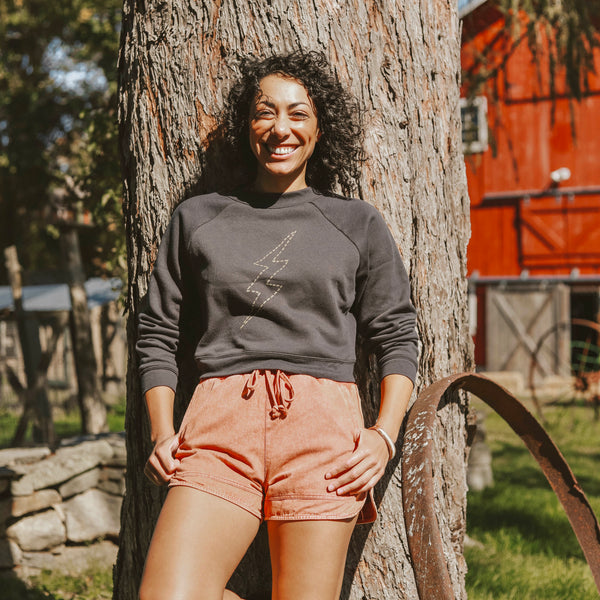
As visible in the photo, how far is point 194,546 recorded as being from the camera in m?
1.97

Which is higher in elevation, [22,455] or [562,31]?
[562,31]

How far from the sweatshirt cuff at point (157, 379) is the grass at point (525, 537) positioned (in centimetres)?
243

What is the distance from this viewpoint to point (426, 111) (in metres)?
2.67

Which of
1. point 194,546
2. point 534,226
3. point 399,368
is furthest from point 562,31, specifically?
point 534,226

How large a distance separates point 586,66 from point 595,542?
4.46 metres

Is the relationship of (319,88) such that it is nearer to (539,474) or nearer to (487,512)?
(487,512)

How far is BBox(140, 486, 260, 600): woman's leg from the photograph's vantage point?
193 centimetres

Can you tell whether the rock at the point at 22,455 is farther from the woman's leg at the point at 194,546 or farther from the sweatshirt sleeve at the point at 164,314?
the woman's leg at the point at 194,546

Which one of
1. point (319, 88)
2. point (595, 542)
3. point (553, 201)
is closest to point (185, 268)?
point (319, 88)

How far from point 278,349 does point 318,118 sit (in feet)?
2.64

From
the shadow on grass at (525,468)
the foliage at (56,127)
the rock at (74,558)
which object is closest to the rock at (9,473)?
the rock at (74,558)

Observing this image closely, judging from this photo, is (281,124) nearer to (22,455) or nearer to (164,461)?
(164,461)

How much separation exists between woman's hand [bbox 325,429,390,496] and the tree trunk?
0.43 m

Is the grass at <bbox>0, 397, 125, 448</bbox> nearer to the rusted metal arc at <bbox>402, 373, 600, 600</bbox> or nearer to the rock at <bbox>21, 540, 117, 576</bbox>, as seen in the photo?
the rock at <bbox>21, 540, 117, 576</bbox>
